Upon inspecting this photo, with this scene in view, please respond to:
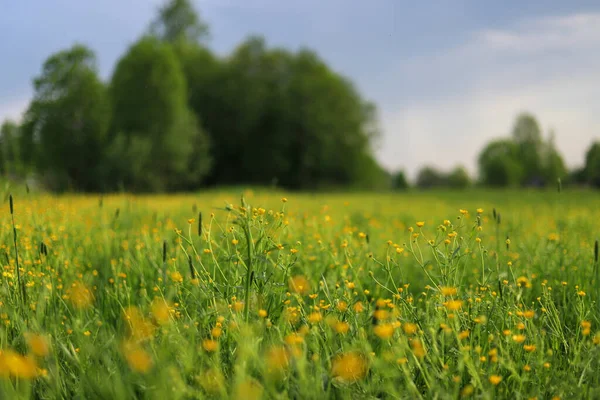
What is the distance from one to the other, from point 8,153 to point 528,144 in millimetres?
58948

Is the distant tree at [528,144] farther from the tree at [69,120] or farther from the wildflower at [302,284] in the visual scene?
the wildflower at [302,284]

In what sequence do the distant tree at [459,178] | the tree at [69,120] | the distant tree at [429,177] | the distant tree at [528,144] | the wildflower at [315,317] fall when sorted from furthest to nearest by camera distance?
the distant tree at [429,177] → the distant tree at [459,178] → the distant tree at [528,144] → the tree at [69,120] → the wildflower at [315,317]

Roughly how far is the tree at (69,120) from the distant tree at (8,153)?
139 cm

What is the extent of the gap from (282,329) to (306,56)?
3558 centimetres

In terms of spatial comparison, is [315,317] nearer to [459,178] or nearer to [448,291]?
[448,291]

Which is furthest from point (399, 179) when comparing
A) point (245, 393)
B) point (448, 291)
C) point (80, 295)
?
point (245, 393)

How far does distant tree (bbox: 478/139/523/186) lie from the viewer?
201ft

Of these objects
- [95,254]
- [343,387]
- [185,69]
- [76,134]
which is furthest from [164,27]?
[343,387]

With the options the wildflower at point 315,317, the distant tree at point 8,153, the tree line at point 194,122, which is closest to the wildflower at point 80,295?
the wildflower at point 315,317

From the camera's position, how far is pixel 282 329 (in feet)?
8.97

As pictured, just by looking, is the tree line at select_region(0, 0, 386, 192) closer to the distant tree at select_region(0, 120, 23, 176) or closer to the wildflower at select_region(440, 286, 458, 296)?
the distant tree at select_region(0, 120, 23, 176)

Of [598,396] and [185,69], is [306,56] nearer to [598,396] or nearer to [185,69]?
[185,69]

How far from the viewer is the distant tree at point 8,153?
22.1 feet

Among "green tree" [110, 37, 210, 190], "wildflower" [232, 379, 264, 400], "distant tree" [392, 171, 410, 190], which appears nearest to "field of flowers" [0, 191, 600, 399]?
"wildflower" [232, 379, 264, 400]
